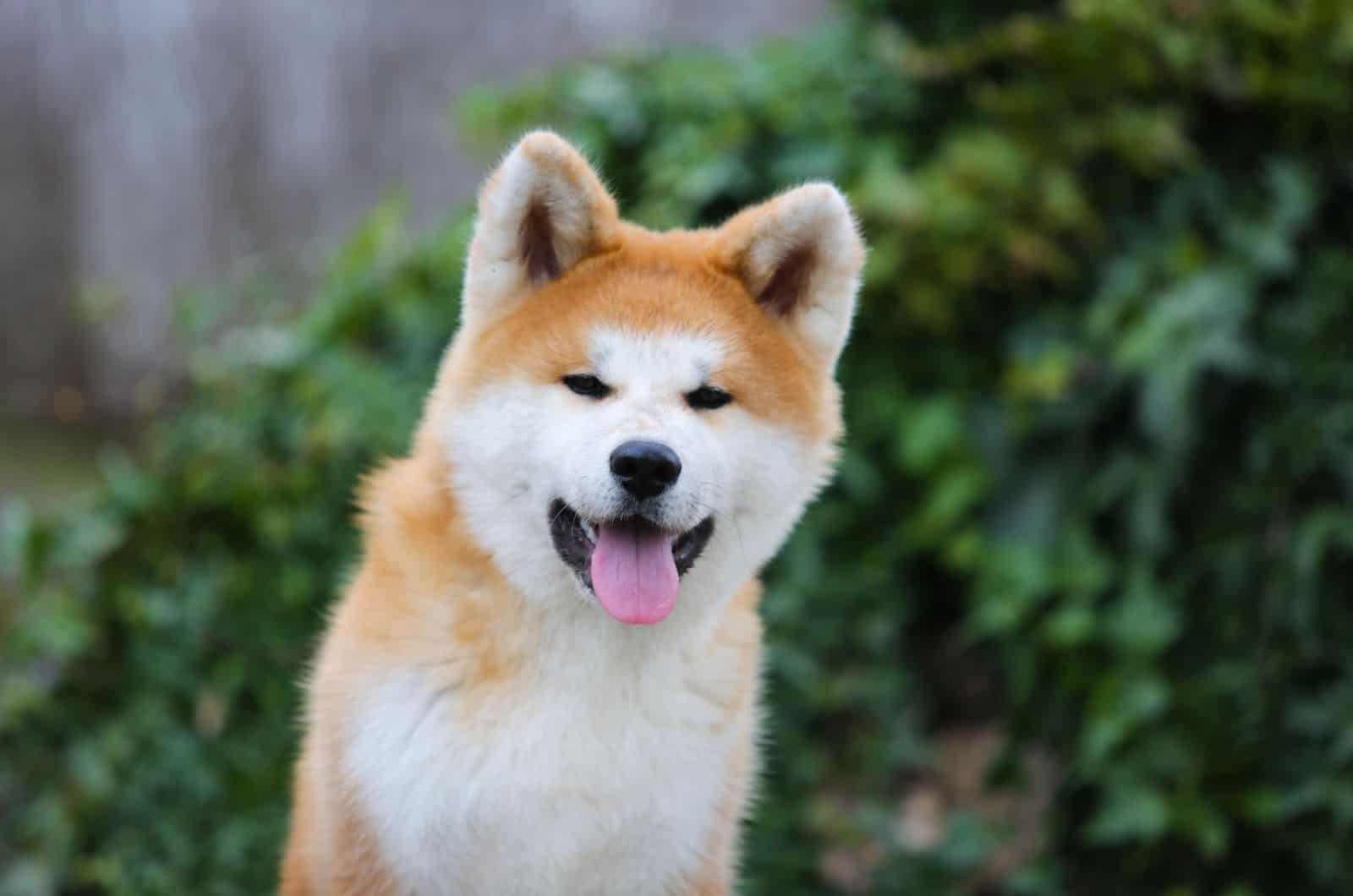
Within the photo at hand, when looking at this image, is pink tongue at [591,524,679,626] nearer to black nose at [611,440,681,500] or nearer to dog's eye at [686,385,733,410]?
black nose at [611,440,681,500]

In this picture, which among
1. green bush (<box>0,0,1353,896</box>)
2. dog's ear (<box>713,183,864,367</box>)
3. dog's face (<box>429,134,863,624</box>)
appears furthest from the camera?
green bush (<box>0,0,1353,896</box>)

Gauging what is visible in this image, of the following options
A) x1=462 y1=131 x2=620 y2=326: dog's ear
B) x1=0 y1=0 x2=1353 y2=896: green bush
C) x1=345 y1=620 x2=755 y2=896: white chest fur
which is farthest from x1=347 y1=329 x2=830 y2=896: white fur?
x1=0 y1=0 x2=1353 y2=896: green bush

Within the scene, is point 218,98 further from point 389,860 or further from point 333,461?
point 389,860

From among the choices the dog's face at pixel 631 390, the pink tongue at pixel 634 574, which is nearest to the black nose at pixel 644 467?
the dog's face at pixel 631 390

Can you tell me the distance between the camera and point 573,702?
2.93 meters

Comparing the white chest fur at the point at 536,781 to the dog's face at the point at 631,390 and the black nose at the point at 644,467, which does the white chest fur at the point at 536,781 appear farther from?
the black nose at the point at 644,467

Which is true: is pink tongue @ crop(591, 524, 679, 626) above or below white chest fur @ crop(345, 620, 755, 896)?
above

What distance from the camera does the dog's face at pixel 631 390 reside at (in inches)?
114

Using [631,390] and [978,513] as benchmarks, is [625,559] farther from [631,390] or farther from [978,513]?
[978,513]

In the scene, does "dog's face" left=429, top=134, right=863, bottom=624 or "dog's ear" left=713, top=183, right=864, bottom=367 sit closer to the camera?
"dog's face" left=429, top=134, right=863, bottom=624

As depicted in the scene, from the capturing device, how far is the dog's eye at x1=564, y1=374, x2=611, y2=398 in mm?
2992

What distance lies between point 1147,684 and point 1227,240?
162cm

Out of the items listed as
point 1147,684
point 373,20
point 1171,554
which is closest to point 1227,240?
point 1171,554

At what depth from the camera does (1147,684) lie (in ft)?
16.3
